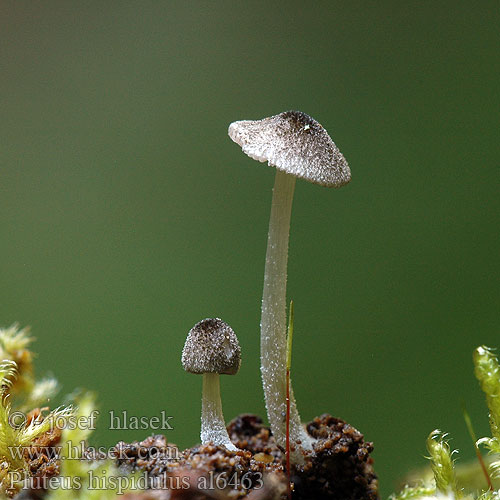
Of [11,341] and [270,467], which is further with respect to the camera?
[11,341]

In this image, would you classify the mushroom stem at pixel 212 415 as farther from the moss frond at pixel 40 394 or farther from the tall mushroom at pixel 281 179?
the moss frond at pixel 40 394

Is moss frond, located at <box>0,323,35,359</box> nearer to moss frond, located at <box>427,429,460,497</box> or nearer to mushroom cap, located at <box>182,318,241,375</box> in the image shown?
mushroom cap, located at <box>182,318,241,375</box>

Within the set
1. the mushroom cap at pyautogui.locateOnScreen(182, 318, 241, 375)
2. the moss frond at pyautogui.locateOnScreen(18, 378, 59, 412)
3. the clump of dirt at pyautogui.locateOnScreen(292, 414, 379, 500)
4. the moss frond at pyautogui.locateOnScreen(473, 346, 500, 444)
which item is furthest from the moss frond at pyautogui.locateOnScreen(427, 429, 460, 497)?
the moss frond at pyautogui.locateOnScreen(18, 378, 59, 412)

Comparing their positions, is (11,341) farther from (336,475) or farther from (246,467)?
(336,475)

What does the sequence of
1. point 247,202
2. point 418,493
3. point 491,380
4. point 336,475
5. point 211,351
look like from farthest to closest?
1. point 247,202
2. point 336,475
3. point 211,351
4. point 491,380
5. point 418,493

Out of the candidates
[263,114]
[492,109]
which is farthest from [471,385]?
[263,114]

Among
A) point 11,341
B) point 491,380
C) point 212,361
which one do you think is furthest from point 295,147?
point 11,341
